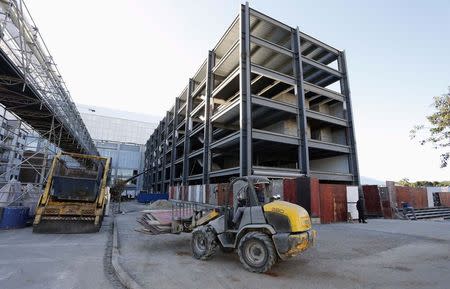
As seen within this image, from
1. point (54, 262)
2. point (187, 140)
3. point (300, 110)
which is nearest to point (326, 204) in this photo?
point (300, 110)

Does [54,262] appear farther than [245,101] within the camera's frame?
No

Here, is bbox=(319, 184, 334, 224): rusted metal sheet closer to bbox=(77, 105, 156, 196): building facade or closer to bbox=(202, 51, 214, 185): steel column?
bbox=(202, 51, 214, 185): steel column

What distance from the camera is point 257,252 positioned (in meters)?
5.48

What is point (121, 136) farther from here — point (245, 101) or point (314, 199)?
point (314, 199)

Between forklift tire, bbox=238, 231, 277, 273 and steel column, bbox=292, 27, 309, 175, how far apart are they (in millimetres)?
14849

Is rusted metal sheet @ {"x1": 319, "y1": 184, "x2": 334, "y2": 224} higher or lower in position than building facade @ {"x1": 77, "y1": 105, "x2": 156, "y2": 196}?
lower

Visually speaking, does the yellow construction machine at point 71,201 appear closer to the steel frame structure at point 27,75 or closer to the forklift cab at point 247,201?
the steel frame structure at point 27,75

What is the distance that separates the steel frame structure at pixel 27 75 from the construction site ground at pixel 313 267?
8.17m

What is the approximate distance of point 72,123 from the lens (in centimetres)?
1980

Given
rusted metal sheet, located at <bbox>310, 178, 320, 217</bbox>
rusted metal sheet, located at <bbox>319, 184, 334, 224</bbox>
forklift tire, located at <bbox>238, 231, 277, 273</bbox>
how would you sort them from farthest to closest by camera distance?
rusted metal sheet, located at <bbox>319, 184, 334, 224</bbox>, rusted metal sheet, located at <bbox>310, 178, 320, 217</bbox>, forklift tire, located at <bbox>238, 231, 277, 273</bbox>

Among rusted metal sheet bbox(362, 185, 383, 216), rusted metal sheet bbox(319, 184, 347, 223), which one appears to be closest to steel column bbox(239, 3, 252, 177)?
rusted metal sheet bbox(319, 184, 347, 223)

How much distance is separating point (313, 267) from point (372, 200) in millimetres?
16886

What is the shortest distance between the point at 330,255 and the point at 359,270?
140 centimetres

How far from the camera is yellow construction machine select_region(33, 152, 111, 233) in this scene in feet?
32.1
